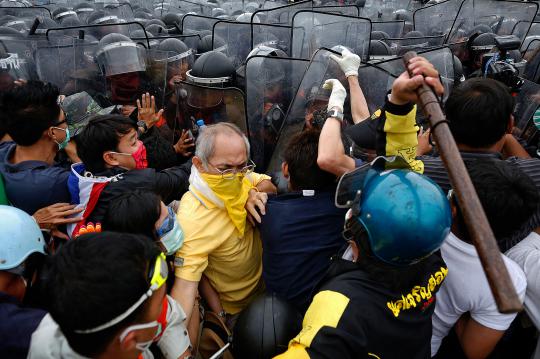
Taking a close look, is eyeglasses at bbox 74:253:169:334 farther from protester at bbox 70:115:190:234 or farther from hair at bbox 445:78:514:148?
hair at bbox 445:78:514:148

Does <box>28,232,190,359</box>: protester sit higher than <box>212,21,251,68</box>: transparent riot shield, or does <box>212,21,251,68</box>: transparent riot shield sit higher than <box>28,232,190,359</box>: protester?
<box>28,232,190,359</box>: protester

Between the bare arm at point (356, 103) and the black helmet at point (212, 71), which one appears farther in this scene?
the black helmet at point (212, 71)

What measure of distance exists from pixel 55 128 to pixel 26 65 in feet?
8.86

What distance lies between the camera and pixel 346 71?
2.62 meters

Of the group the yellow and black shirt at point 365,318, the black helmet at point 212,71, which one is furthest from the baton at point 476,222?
the black helmet at point 212,71

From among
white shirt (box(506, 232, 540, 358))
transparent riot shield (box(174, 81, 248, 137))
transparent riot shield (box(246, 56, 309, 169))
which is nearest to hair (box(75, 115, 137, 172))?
transparent riot shield (box(174, 81, 248, 137))

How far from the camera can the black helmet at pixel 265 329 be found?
164cm

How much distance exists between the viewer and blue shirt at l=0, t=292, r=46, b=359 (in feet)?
4.44

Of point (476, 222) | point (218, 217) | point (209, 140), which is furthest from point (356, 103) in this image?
point (476, 222)

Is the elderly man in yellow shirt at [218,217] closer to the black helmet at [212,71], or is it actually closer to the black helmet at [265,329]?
the black helmet at [265,329]

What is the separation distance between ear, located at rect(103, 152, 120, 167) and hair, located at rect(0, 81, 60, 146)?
47 cm

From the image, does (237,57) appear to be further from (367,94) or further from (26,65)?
(367,94)

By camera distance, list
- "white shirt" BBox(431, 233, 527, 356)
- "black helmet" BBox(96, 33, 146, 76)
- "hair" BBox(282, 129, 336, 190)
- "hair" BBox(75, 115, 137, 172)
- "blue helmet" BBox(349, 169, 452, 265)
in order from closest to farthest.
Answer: "blue helmet" BBox(349, 169, 452, 265)
"white shirt" BBox(431, 233, 527, 356)
"hair" BBox(282, 129, 336, 190)
"hair" BBox(75, 115, 137, 172)
"black helmet" BBox(96, 33, 146, 76)

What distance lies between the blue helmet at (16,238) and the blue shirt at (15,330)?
18 cm
